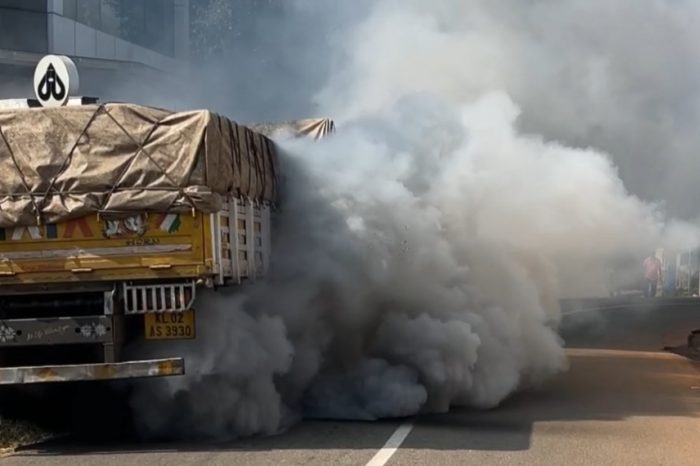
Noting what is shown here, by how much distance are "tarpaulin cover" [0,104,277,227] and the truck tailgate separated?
0.10m

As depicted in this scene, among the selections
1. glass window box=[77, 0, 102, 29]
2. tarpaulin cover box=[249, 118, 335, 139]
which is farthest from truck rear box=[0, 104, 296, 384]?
glass window box=[77, 0, 102, 29]

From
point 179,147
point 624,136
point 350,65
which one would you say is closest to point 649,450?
point 179,147

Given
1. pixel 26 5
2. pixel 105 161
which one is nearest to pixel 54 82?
pixel 105 161

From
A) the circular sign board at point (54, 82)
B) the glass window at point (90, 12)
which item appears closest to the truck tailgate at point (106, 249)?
the circular sign board at point (54, 82)

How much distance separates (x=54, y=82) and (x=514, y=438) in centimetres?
552

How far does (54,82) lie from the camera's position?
11.1m

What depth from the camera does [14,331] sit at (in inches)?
365

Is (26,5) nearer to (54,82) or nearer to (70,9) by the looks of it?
(70,9)

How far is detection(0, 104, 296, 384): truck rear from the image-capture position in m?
9.07

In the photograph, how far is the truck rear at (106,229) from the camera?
9.07 metres

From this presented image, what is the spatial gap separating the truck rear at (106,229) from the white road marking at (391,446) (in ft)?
5.55

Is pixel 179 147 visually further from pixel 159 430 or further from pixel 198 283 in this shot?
pixel 159 430

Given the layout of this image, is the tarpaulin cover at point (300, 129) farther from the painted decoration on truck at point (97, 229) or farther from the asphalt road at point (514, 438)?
the painted decoration on truck at point (97, 229)

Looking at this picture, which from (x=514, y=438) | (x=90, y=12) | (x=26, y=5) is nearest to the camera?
(x=514, y=438)
